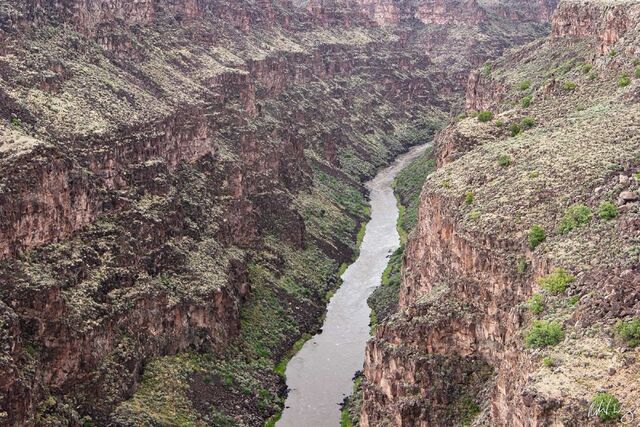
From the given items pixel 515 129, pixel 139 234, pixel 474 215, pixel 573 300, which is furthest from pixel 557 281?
pixel 139 234

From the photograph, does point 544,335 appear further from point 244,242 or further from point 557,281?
point 244,242

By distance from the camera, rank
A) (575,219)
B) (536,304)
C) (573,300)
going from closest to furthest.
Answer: (573,300) < (536,304) < (575,219)

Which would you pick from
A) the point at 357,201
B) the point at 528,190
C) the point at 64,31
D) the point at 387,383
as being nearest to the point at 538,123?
the point at 528,190

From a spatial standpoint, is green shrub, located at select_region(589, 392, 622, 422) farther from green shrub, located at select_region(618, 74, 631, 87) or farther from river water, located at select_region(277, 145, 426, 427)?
green shrub, located at select_region(618, 74, 631, 87)

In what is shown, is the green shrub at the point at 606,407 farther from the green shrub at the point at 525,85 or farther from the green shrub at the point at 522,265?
the green shrub at the point at 525,85

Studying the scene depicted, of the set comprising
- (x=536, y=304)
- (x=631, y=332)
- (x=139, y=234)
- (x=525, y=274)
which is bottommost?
(x=631, y=332)

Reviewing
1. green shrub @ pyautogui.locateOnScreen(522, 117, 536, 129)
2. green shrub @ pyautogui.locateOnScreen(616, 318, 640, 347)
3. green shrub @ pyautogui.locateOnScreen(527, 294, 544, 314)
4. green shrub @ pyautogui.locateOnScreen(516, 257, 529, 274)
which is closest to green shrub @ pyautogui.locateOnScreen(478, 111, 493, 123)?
green shrub @ pyautogui.locateOnScreen(522, 117, 536, 129)
